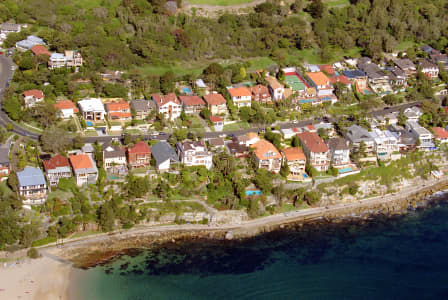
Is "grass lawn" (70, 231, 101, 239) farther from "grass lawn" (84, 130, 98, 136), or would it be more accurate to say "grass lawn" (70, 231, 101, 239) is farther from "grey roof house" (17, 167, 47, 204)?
"grass lawn" (84, 130, 98, 136)

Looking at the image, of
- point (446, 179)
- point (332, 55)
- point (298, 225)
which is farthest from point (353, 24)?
point (298, 225)

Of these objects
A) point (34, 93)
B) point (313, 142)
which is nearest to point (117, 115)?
point (34, 93)

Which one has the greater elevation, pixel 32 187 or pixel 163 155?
pixel 163 155

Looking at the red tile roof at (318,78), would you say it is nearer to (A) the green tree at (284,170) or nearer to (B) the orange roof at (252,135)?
(B) the orange roof at (252,135)

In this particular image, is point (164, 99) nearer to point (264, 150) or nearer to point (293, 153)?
point (264, 150)

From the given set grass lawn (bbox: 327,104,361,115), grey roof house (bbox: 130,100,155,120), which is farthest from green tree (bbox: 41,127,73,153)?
grass lawn (bbox: 327,104,361,115)

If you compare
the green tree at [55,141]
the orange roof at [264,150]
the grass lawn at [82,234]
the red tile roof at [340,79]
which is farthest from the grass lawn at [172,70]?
the grass lawn at [82,234]
